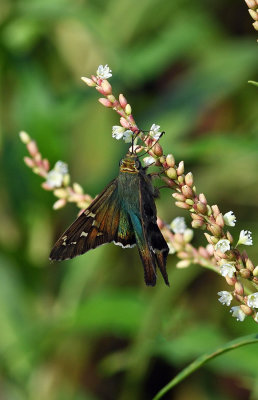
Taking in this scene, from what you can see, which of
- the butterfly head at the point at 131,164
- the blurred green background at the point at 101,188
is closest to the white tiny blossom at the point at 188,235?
the butterfly head at the point at 131,164

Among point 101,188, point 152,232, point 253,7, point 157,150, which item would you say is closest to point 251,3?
point 253,7

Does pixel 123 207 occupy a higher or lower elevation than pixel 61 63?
lower

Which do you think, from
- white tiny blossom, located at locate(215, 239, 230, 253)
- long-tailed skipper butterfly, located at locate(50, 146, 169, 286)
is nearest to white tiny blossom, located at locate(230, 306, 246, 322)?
white tiny blossom, located at locate(215, 239, 230, 253)

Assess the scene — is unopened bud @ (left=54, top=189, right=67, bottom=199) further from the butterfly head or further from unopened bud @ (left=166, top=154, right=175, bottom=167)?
unopened bud @ (left=166, top=154, right=175, bottom=167)

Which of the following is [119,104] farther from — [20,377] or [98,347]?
[98,347]

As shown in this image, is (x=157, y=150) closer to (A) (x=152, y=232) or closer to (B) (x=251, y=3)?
(A) (x=152, y=232)

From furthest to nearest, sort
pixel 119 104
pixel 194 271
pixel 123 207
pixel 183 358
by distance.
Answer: pixel 194 271 → pixel 183 358 → pixel 123 207 → pixel 119 104

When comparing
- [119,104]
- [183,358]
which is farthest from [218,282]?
[119,104]
